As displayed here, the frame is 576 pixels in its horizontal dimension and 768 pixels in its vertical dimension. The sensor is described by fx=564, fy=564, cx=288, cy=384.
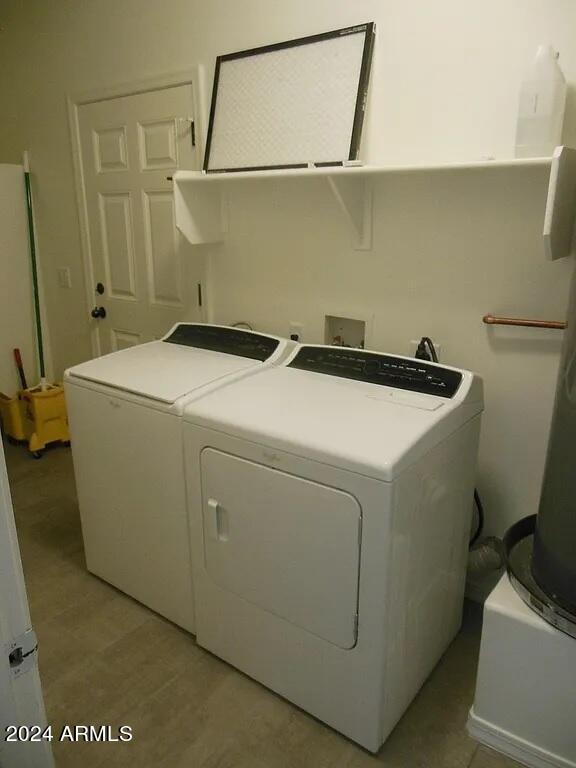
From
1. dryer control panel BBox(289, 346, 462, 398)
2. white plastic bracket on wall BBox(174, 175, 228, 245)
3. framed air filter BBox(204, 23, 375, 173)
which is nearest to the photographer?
dryer control panel BBox(289, 346, 462, 398)

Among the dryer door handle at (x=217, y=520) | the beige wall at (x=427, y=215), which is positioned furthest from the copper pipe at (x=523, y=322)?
the dryer door handle at (x=217, y=520)

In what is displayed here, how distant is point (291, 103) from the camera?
2.13 m

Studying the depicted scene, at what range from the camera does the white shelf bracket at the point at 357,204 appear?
2041mm

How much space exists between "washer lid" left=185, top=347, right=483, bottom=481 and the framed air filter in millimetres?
855

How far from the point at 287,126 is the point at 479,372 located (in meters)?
1.17

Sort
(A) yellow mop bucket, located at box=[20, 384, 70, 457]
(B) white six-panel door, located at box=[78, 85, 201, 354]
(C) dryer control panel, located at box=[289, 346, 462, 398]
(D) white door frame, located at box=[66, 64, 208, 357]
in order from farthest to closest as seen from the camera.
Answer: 1. (A) yellow mop bucket, located at box=[20, 384, 70, 457]
2. (B) white six-panel door, located at box=[78, 85, 201, 354]
3. (D) white door frame, located at box=[66, 64, 208, 357]
4. (C) dryer control panel, located at box=[289, 346, 462, 398]

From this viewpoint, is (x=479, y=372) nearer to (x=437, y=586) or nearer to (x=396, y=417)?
(x=396, y=417)

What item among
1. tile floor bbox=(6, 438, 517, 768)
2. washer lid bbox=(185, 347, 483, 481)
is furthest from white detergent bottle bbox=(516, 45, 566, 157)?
tile floor bbox=(6, 438, 517, 768)

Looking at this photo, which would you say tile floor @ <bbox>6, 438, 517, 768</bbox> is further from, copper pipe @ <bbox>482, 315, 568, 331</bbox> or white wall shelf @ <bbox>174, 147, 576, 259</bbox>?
white wall shelf @ <bbox>174, 147, 576, 259</bbox>

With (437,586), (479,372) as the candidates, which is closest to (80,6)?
(479,372)

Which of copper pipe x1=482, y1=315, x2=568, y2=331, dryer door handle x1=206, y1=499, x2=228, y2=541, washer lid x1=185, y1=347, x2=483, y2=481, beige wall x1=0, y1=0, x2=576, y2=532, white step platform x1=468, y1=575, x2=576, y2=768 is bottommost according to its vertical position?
white step platform x1=468, y1=575, x2=576, y2=768

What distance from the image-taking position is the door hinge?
893 mm

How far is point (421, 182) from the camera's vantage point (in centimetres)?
A: 198

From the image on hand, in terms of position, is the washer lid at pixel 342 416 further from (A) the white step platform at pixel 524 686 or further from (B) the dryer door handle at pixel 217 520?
(A) the white step platform at pixel 524 686
